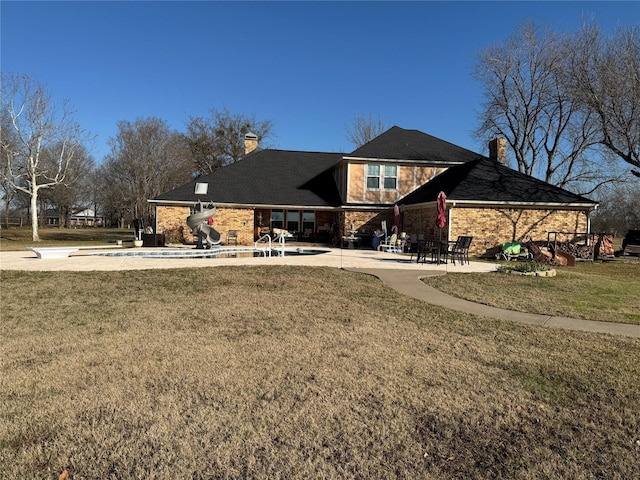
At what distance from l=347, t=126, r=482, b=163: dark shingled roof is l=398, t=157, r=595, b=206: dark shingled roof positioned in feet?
6.28

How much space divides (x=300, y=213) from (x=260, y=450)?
2441 centimetres

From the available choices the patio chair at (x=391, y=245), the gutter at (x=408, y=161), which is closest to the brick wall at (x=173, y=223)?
the gutter at (x=408, y=161)

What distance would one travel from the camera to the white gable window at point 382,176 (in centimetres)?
2420

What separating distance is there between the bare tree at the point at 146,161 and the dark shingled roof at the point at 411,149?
19.0 metres

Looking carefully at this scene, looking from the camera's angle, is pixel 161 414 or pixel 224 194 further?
pixel 224 194

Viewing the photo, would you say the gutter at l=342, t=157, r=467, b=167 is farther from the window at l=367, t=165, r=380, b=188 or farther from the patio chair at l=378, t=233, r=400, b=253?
the patio chair at l=378, t=233, r=400, b=253

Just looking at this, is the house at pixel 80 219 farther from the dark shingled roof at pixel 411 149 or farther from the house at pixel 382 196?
the dark shingled roof at pixel 411 149

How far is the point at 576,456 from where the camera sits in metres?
2.74

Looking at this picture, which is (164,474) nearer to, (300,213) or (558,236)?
(558,236)

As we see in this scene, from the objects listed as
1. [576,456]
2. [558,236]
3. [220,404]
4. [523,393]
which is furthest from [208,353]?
[558,236]

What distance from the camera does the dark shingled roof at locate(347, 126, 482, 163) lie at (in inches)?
959

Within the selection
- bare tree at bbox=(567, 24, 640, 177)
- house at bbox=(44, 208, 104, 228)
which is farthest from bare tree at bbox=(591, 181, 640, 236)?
house at bbox=(44, 208, 104, 228)

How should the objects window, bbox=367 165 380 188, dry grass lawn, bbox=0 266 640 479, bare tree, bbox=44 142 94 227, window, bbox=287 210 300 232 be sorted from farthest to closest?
bare tree, bbox=44 142 94 227 → window, bbox=287 210 300 232 → window, bbox=367 165 380 188 → dry grass lawn, bbox=0 266 640 479

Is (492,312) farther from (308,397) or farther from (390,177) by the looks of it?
(390,177)
